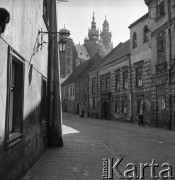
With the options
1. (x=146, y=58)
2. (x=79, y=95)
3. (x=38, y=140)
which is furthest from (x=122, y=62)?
(x=38, y=140)

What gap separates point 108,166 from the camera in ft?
Result: 26.0

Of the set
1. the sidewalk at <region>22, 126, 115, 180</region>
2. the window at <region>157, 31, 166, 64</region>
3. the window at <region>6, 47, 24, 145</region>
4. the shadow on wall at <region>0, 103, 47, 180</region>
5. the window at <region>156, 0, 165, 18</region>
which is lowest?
the sidewalk at <region>22, 126, 115, 180</region>

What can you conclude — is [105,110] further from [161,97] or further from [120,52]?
[161,97]

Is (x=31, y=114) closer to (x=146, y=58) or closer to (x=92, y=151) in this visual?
(x=92, y=151)

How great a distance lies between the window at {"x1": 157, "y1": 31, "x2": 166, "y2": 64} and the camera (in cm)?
2259

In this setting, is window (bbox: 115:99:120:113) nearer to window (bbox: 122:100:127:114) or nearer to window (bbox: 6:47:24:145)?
window (bbox: 122:100:127:114)

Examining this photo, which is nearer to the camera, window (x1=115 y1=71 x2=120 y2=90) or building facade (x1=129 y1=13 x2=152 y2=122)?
building facade (x1=129 y1=13 x2=152 y2=122)

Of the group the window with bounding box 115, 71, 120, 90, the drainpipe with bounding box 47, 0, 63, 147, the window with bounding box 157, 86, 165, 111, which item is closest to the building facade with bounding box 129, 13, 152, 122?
the window with bounding box 157, 86, 165, 111

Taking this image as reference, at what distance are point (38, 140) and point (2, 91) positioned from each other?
14.6 ft

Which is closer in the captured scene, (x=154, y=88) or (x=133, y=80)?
(x=154, y=88)

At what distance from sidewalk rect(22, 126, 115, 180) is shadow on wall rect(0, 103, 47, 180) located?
283 millimetres

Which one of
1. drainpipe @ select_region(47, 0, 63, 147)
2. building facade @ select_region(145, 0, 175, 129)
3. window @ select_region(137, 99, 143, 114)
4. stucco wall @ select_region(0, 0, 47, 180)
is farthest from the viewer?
window @ select_region(137, 99, 143, 114)

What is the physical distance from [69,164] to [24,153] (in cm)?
185

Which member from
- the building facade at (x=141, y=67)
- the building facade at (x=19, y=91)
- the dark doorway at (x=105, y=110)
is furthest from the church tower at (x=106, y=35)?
the building facade at (x=19, y=91)
